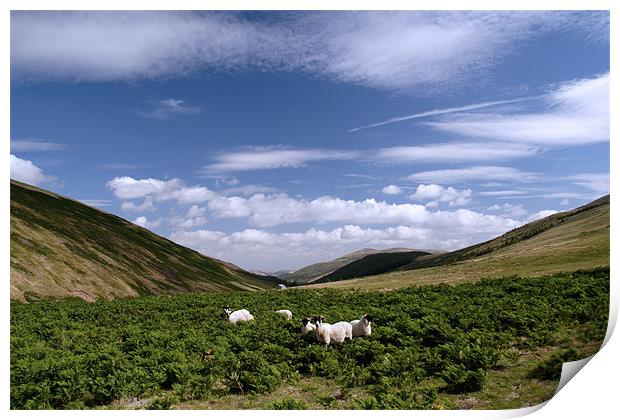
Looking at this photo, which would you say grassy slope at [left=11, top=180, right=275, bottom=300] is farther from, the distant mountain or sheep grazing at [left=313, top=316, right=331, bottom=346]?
the distant mountain

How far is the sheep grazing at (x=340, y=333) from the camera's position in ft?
→ 62.8

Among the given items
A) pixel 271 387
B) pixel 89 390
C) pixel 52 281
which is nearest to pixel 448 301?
pixel 271 387

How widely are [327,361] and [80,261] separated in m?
78.8

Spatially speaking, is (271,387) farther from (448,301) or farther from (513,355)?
(448,301)

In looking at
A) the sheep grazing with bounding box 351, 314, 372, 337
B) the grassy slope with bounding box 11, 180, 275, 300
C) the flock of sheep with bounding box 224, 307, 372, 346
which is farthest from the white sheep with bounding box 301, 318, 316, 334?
the grassy slope with bounding box 11, 180, 275, 300

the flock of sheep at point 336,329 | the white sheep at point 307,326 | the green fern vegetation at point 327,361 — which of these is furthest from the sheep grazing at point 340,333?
the white sheep at point 307,326

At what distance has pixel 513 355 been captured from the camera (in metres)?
16.8

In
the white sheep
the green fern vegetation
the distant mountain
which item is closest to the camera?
the green fern vegetation

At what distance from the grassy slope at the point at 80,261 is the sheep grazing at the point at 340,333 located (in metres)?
48.7

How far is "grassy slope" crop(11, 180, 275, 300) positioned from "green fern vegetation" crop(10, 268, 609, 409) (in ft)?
139

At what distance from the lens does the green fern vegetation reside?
47.1ft

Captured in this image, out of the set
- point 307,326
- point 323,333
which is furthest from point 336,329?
point 307,326

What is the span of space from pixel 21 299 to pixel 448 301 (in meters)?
50.8

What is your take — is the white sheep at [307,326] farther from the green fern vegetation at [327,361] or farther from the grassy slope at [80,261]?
the grassy slope at [80,261]
